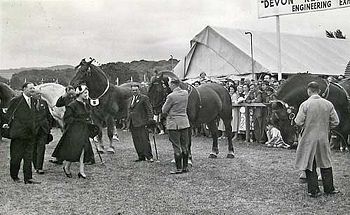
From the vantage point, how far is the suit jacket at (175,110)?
9.93 m

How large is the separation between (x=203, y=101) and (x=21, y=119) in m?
4.33

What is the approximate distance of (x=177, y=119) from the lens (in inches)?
391

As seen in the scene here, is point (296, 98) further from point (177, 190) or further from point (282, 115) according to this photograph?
point (177, 190)

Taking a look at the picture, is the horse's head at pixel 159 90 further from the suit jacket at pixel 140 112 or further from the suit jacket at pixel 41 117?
the suit jacket at pixel 41 117

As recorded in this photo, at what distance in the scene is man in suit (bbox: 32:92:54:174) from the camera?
9.33m

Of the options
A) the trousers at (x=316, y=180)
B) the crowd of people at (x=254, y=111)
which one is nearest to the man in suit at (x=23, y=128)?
the trousers at (x=316, y=180)

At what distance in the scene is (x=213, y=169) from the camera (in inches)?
413

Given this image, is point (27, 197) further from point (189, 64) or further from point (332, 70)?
point (332, 70)

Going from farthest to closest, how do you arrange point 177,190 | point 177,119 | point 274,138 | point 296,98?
point 274,138
point 177,119
point 296,98
point 177,190

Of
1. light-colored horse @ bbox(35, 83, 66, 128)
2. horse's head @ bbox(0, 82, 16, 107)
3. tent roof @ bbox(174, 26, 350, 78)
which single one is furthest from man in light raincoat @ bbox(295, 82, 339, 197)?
tent roof @ bbox(174, 26, 350, 78)

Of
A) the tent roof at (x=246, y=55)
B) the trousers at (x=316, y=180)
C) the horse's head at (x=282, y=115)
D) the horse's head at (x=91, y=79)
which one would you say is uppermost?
the tent roof at (x=246, y=55)

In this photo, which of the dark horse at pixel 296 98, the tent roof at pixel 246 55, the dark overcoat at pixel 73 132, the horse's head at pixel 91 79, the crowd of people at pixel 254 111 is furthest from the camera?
the tent roof at pixel 246 55

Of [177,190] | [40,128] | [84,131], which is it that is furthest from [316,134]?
[40,128]

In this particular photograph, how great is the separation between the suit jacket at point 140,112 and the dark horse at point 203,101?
56 centimetres
